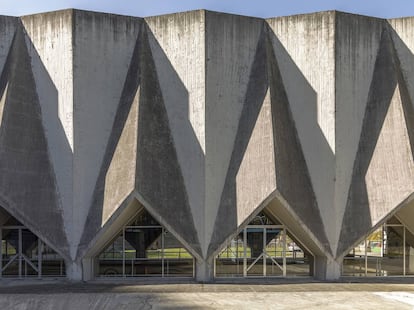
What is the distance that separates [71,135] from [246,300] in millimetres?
8923

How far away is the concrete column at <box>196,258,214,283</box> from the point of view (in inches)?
615

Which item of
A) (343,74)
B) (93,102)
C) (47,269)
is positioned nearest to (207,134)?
(93,102)

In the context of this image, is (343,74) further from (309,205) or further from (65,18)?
(65,18)

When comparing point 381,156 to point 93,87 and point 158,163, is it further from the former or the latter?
point 93,87

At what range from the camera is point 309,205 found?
16.1m

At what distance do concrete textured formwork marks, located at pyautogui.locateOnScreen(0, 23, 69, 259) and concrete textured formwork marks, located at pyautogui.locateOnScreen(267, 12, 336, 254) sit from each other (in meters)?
9.90

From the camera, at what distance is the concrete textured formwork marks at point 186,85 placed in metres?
16.1

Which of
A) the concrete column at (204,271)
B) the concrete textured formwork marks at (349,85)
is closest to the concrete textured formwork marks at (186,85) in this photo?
the concrete column at (204,271)

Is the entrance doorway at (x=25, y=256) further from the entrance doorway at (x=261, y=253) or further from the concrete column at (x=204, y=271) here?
the entrance doorway at (x=261, y=253)

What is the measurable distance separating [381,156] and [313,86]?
12.6ft

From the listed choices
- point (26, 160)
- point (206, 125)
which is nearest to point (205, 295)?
point (206, 125)

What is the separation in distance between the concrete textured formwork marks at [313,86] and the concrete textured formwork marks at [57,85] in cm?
828

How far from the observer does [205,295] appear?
13.6 metres

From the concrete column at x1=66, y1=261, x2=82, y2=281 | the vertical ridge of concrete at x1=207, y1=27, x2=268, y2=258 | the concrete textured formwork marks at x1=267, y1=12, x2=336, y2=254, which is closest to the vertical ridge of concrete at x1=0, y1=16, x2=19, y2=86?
the concrete column at x1=66, y1=261, x2=82, y2=281
